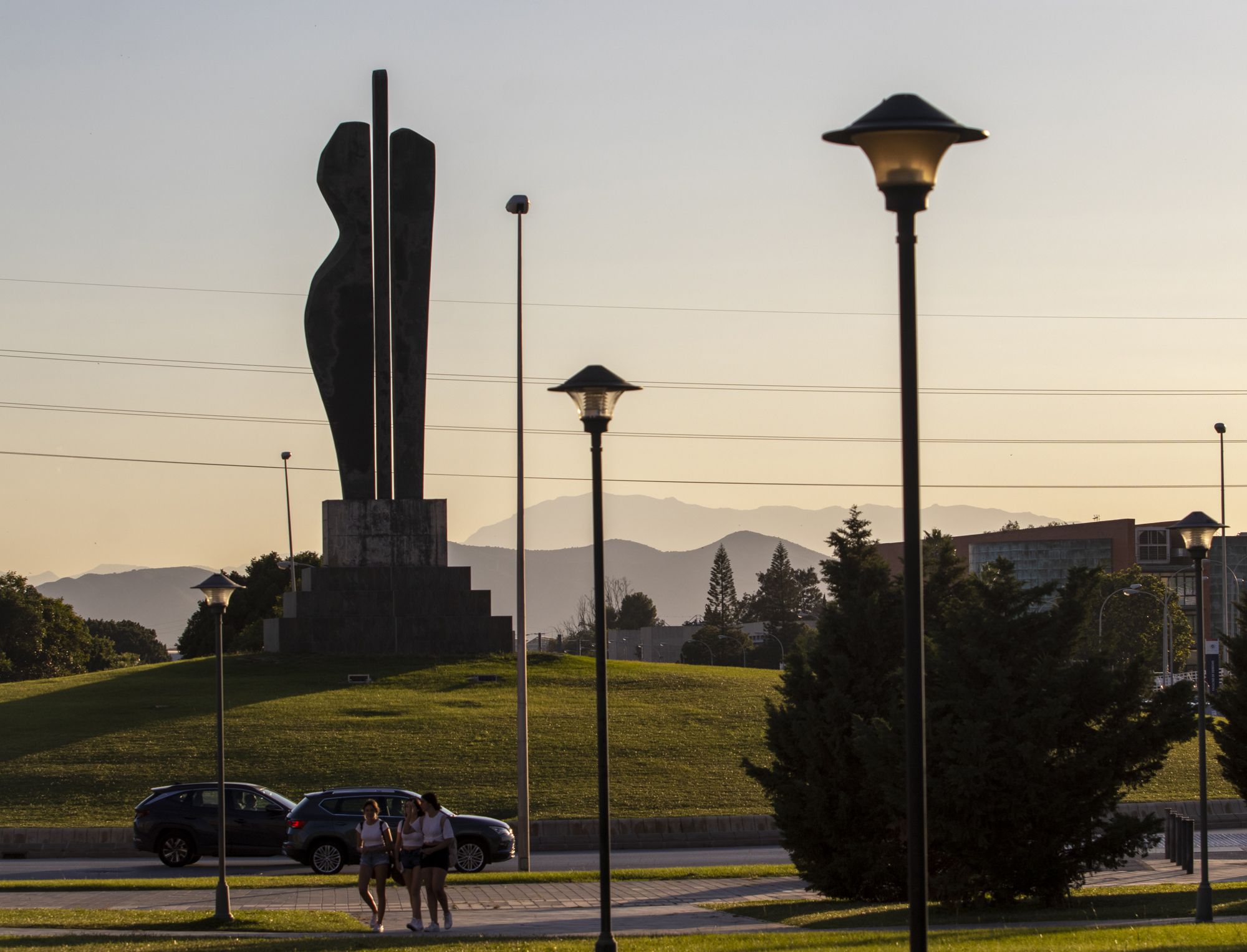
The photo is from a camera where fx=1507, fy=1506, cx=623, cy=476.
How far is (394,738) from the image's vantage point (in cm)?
3556

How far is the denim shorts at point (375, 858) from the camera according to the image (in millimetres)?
17812

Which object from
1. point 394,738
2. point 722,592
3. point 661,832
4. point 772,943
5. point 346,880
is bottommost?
point 661,832

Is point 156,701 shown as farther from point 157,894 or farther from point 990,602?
point 990,602

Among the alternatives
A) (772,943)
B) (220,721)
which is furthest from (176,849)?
(772,943)

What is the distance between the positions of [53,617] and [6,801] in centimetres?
6346

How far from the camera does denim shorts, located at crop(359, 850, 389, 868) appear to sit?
17.8m

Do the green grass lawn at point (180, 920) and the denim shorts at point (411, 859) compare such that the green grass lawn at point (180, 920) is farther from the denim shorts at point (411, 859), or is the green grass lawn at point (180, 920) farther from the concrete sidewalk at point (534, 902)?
the denim shorts at point (411, 859)

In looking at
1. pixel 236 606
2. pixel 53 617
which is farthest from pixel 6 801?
pixel 53 617

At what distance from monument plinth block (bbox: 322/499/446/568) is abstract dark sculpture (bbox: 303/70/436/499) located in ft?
1.70

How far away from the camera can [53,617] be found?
89812mm

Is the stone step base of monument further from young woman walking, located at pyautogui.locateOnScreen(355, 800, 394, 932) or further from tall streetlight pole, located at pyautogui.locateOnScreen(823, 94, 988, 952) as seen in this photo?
tall streetlight pole, located at pyautogui.locateOnScreen(823, 94, 988, 952)

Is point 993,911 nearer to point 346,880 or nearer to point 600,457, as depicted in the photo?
point 600,457

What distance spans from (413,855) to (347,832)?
7601 mm

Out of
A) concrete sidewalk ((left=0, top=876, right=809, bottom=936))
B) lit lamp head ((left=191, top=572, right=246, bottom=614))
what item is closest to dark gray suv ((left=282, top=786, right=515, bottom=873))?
concrete sidewalk ((left=0, top=876, right=809, bottom=936))
